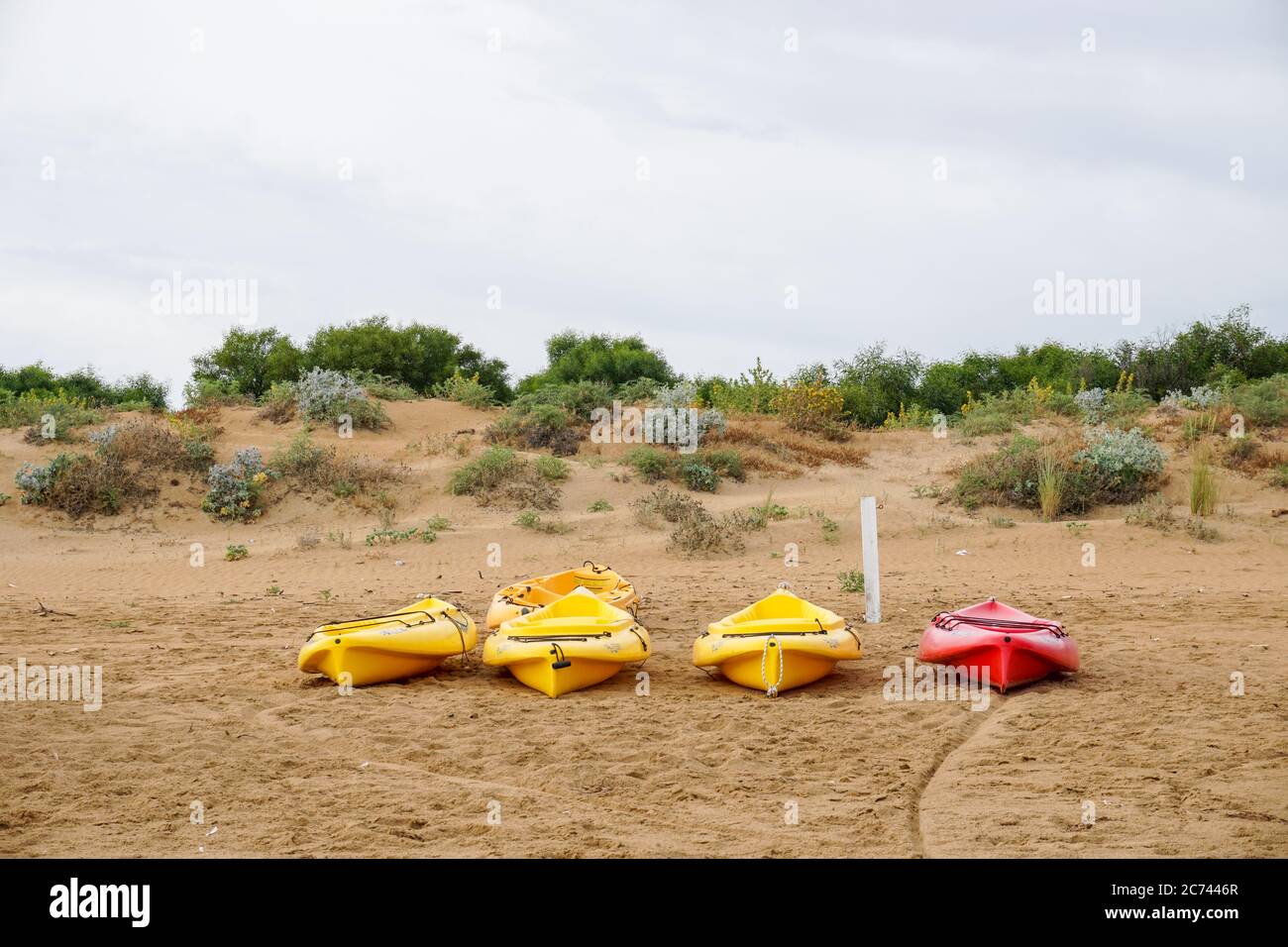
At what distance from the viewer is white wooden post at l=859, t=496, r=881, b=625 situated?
11.1 m

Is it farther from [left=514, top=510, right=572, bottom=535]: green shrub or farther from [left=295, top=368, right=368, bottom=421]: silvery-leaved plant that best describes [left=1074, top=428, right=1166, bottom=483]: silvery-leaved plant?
[left=295, top=368, right=368, bottom=421]: silvery-leaved plant

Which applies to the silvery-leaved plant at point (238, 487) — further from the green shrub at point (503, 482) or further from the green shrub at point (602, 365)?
the green shrub at point (602, 365)

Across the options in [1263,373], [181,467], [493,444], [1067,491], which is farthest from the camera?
[1263,373]

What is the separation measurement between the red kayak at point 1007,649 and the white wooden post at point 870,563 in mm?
2025

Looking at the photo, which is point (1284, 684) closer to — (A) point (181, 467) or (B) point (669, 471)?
(B) point (669, 471)

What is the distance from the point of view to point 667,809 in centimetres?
597

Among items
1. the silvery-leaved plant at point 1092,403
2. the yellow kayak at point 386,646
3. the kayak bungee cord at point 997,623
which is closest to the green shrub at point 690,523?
the kayak bungee cord at point 997,623

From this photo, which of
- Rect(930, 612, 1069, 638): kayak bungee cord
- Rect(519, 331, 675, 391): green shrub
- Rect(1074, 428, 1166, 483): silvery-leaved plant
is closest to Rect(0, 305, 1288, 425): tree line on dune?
Rect(519, 331, 675, 391): green shrub

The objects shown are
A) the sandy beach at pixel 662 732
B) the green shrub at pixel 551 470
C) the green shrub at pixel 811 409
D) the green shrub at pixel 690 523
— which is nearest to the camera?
the sandy beach at pixel 662 732

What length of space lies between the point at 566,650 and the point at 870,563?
12.8 ft

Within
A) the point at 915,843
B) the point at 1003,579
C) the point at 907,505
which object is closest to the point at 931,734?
the point at 915,843

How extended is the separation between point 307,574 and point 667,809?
10.00m

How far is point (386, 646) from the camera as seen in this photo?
876 centimetres

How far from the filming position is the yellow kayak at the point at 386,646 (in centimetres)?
862
